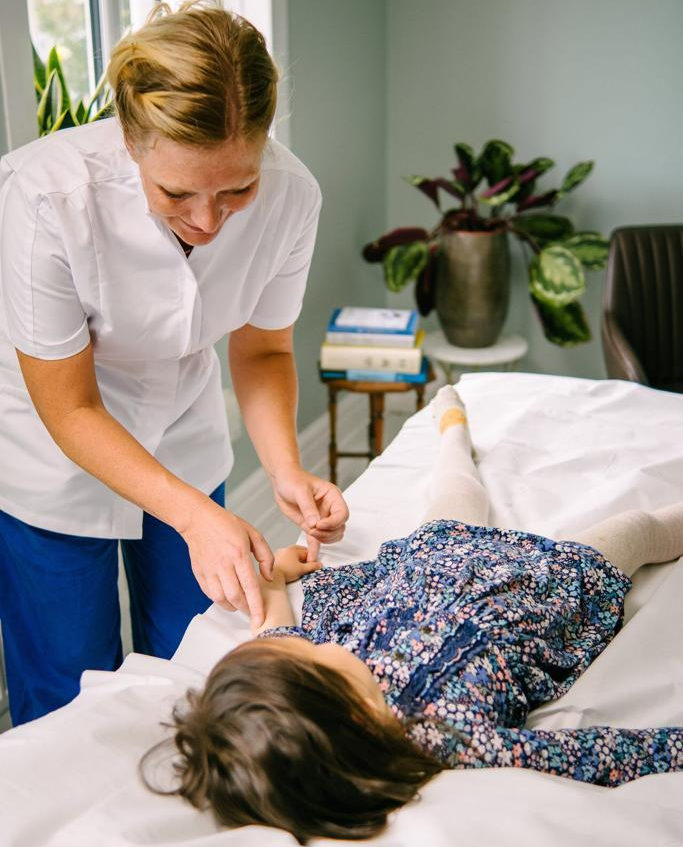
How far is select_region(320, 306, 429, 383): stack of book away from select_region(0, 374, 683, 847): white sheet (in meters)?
0.74

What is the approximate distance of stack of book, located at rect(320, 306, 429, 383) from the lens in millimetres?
2756

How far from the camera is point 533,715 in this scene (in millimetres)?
1152

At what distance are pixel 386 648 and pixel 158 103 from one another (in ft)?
2.32

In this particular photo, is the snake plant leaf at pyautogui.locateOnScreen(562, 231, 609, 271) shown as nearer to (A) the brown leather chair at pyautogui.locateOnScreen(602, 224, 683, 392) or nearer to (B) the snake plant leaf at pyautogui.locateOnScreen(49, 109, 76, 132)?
(A) the brown leather chair at pyautogui.locateOnScreen(602, 224, 683, 392)

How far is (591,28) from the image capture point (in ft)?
10.4

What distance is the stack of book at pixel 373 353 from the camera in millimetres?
2756

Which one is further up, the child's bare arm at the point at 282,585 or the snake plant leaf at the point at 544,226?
the snake plant leaf at the point at 544,226

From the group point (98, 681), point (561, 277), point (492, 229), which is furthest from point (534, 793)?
point (492, 229)

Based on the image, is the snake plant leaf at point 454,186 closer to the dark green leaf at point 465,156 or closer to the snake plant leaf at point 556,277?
the dark green leaf at point 465,156

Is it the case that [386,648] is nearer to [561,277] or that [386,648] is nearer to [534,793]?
[534,793]

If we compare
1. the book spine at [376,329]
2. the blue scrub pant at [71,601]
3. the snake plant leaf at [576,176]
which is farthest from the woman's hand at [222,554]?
the snake plant leaf at [576,176]

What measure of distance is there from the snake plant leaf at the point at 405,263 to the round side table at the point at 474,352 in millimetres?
273

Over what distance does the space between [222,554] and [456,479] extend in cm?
57

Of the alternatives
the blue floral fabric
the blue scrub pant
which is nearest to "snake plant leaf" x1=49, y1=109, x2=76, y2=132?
the blue scrub pant
